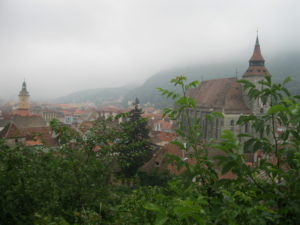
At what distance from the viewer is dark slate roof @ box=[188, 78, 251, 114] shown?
1374 inches

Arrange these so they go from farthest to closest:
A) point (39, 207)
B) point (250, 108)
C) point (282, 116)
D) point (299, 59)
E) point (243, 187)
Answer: point (299, 59) → point (250, 108) → point (39, 207) → point (243, 187) → point (282, 116)

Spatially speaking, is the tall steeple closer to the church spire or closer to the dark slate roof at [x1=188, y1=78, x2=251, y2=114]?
the church spire

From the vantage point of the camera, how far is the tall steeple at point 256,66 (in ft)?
115

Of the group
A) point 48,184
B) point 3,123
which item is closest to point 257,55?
point 48,184

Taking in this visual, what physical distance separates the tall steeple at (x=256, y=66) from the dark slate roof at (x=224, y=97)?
2.30 meters

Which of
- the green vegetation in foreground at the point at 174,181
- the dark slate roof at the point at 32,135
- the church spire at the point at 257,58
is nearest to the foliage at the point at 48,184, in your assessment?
the green vegetation in foreground at the point at 174,181

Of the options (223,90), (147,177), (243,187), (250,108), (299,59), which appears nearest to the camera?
(243,187)

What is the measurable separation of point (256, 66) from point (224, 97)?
5922mm

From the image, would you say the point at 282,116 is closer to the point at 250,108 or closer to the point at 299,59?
the point at 250,108

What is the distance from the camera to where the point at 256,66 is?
1405 inches

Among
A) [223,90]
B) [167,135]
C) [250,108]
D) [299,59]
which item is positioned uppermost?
[299,59]

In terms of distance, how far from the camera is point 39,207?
5.10 metres

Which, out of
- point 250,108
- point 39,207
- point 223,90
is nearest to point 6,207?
point 39,207

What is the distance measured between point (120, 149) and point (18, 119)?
49.4 meters
